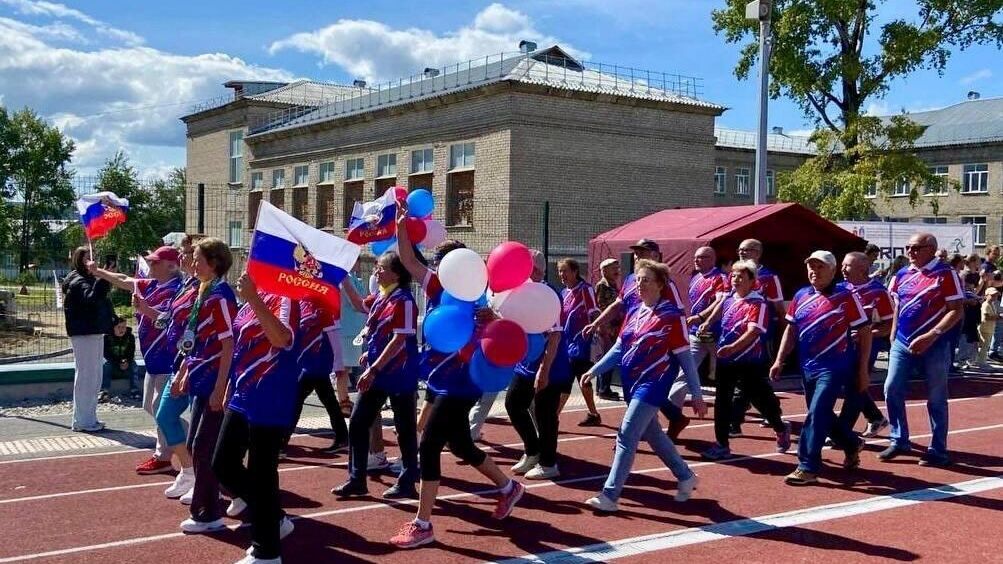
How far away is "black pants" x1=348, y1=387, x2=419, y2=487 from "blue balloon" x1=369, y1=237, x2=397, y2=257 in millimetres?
1087

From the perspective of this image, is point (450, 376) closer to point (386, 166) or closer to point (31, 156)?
point (386, 166)

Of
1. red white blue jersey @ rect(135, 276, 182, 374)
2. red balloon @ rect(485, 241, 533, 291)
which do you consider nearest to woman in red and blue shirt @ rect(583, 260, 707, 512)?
red balloon @ rect(485, 241, 533, 291)

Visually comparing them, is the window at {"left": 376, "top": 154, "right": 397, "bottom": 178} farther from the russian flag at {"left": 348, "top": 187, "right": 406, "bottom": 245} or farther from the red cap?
the russian flag at {"left": 348, "top": 187, "right": 406, "bottom": 245}

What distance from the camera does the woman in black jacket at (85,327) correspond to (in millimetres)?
9086

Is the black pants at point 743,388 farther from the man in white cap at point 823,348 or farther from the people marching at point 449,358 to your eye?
the man in white cap at point 823,348

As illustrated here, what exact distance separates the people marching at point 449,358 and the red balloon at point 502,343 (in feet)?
0.05

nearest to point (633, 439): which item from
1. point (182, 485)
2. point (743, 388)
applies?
point (743, 388)

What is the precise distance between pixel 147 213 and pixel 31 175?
61.3 ft

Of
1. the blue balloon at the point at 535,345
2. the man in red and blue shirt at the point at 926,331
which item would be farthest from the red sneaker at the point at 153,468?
the man in red and blue shirt at the point at 926,331

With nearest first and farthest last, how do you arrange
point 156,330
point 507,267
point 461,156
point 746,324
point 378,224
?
point 507,267 → point 378,224 → point 156,330 → point 746,324 → point 461,156

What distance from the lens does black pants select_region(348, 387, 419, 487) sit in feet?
22.1

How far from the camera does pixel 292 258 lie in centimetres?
491

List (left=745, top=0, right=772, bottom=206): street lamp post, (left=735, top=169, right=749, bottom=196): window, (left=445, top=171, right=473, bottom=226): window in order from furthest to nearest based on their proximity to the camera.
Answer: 1. (left=735, top=169, right=749, bottom=196): window
2. (left=445, top=171, right=473, bottom=226): window
3. (left=745, top=0, right=772, bottom=206): street lamp post

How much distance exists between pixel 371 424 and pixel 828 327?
3.52 m
